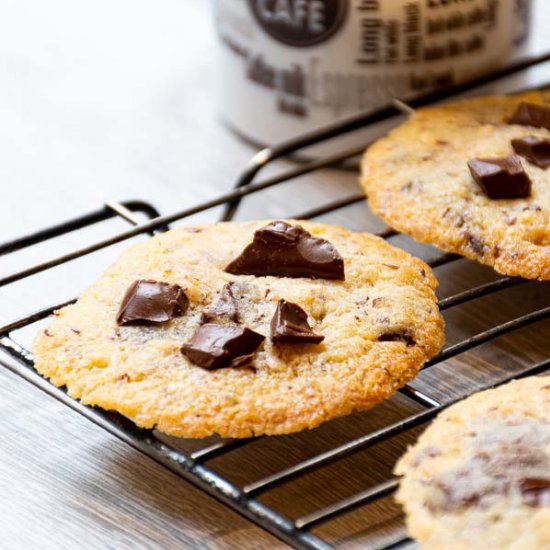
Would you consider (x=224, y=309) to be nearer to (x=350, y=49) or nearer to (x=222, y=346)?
(x=222, y=346)

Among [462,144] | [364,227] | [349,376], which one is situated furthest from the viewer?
[364,227]

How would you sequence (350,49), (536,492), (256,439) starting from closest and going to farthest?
(536,492)
(256,439)
(350,49)

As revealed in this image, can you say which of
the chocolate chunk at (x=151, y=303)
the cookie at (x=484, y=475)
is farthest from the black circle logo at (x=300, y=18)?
the cookie at (x=484, y=475)

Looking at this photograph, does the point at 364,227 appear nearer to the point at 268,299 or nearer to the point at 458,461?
the point at 268,299

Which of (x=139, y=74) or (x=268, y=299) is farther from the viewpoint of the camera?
(x=139, y=74)

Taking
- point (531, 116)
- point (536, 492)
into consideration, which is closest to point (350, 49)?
point (531, 116)

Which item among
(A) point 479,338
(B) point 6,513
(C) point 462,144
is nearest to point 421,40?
(C) point 462,144
